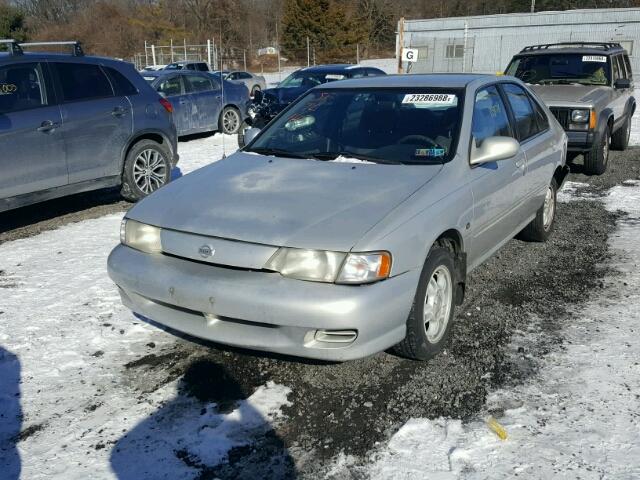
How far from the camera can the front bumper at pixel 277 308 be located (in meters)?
3.03

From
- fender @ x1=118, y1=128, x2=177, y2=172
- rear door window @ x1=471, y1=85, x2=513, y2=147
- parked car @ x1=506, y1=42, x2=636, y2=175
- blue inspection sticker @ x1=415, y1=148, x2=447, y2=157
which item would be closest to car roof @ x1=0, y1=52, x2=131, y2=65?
fender @ x1=118, y1=128, x2=177, y2=172

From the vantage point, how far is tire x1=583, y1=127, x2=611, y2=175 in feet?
28.7

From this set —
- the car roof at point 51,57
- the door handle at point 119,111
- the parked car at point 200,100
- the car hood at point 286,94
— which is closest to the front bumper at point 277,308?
the car roof at point 51,57

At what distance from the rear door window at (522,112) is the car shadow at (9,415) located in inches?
157

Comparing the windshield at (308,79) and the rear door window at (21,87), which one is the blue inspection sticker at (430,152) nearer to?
the rear door window at (21,87)

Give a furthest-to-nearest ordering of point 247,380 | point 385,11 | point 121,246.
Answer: point 385,11, point 121,246, point 247,380

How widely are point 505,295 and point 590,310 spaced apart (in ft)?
2.01

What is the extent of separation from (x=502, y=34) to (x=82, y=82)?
1332 inches

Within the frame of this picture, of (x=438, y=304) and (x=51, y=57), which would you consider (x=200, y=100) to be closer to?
(x=51, y=57)

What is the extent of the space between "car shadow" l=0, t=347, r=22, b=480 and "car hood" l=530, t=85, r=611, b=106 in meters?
7.50

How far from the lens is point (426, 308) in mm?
3611

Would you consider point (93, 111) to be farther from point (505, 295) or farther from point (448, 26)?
point (448, 26)

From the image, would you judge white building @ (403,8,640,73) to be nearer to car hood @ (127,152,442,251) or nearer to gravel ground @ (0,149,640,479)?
gravel ground @ (0,149,640,479)

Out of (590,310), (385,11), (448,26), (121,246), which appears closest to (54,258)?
(121,246)
